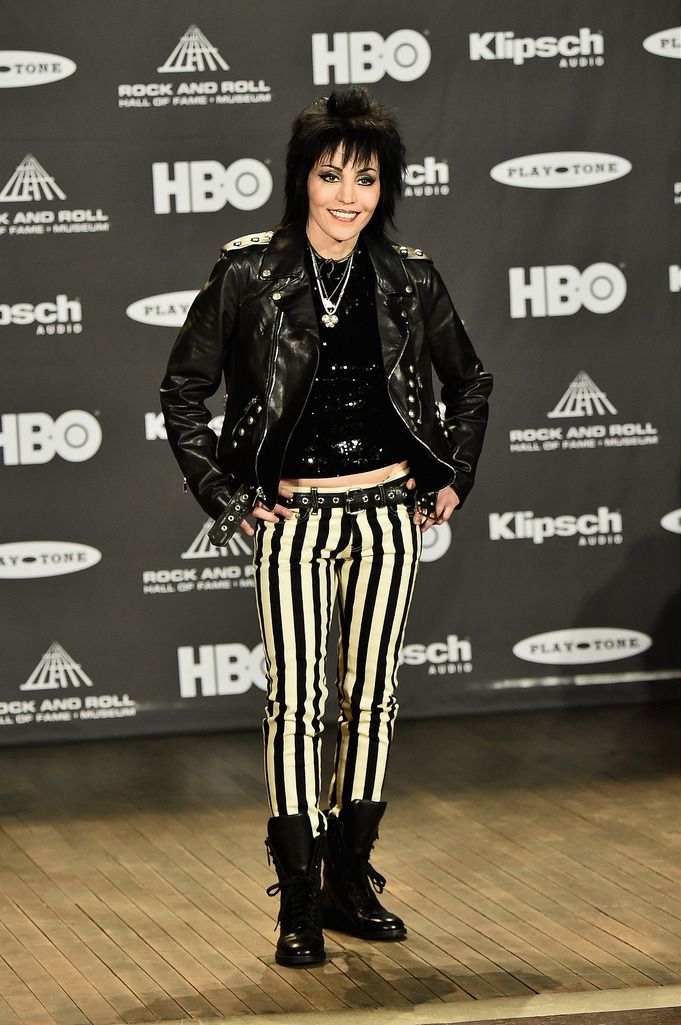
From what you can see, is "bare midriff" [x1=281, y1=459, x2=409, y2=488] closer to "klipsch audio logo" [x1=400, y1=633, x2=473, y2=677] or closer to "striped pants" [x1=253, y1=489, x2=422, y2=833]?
"striped pants" [x1=253, y1=489, x2=422, y2=833]

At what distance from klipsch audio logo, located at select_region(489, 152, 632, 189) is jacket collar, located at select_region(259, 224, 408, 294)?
1939mm

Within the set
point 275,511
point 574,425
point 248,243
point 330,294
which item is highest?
point 248,243

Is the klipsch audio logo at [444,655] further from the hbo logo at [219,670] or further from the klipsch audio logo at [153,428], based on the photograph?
the klipsch audio logo at [153,428]

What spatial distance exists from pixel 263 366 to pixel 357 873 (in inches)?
43.4

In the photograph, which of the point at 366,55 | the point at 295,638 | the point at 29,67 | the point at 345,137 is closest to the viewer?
the point at 345,137

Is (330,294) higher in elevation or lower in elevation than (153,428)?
higher

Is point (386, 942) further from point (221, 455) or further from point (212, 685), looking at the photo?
point (212, 685)

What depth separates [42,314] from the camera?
4672mm

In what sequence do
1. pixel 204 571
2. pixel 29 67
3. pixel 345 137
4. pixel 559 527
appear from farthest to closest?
pixel 559 527, pixel 204 571, pixel 29 67, pixel 345 137

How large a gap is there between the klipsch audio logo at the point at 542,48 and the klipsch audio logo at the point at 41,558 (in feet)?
6.90

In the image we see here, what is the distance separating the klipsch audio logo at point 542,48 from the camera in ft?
15.6

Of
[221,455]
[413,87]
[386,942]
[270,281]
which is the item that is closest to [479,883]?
[386,942]

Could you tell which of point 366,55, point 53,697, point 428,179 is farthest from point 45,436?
point 366,55

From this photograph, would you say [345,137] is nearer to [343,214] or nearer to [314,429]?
[343,214]
